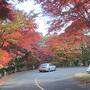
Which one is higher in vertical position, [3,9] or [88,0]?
[88,0]

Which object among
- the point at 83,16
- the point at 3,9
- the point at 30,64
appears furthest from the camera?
the point at 30,64

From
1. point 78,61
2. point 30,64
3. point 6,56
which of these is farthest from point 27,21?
point 78,61

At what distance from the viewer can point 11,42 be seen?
45.1 metres

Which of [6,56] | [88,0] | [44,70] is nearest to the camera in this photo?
[88,0]

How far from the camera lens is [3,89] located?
29.7m

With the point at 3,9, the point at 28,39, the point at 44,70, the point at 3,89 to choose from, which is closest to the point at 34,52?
the point at 44,70

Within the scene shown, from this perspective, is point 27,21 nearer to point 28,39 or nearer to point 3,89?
point 28,39

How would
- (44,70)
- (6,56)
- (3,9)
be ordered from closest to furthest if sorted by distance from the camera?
(3,9) < (6,56) < (44,70)

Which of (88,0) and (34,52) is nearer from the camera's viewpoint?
(88,0)

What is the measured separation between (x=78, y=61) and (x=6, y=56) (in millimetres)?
46156

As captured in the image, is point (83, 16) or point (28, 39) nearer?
point (83, 16)

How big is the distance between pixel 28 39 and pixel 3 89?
20845 millimetres

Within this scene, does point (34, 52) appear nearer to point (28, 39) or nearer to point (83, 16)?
point (28, 39)

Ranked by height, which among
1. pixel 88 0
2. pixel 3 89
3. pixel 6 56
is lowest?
pixel 3 89
